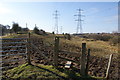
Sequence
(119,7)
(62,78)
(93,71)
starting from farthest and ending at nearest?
1. (119,7)
2. (93,71)
3. (62,78)

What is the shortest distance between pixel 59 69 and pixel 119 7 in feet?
39.5

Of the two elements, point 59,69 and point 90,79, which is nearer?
point 90,79

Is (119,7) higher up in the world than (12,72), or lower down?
higher up

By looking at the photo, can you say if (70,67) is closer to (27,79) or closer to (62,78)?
(62,78)

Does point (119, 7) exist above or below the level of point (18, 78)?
above

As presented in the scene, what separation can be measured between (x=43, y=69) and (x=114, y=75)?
10.6ft

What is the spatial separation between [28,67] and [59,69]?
1451 millimetres

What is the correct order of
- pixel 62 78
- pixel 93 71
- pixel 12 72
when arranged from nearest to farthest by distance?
pixel 62 78
pixel 12 72
pixel 93 71

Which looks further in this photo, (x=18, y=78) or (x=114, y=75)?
(x=114, y=75)

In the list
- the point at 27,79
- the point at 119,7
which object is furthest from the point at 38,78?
the point at 119,7

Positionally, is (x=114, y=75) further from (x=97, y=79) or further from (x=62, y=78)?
(x=62, y=78)

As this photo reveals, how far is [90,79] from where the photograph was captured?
5000 mm

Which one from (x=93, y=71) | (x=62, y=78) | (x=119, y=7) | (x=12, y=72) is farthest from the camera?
(x=119, y=7)

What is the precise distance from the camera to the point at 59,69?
18.5 ft
